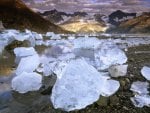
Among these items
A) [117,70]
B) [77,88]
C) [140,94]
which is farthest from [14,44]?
[77,88]

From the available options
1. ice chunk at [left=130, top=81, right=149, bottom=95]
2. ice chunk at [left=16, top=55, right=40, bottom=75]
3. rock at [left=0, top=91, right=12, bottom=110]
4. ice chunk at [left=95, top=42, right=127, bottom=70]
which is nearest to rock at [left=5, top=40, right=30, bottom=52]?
ice chunk at [left=16, top=55, right=40, bottom=75]

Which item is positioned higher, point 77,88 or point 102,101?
point 77,88

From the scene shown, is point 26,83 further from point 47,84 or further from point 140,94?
point 140,94

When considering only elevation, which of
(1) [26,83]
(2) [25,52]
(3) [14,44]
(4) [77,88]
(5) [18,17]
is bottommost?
(5) [18,17]

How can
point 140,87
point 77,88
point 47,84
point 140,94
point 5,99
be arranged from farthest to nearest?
point 47,84, point 140,87, point 5,99, point 140,94, point 77,88

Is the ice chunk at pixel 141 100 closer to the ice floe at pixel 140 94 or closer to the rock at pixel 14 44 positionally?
the ice floe at pixel 140 94

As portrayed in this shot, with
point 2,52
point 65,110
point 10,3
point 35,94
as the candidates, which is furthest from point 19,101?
point 10,3
